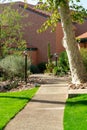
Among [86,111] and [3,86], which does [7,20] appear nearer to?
[3,86]

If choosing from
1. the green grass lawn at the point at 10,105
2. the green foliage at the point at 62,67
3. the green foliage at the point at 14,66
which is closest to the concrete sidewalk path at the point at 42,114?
the green grass lawn at the point at 10,105

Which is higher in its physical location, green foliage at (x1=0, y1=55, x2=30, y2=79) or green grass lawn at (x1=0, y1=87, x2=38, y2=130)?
green foliage at (x1=0, y1=55, x2=30, y2=79)

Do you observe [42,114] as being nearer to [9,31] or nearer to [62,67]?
[62,67]

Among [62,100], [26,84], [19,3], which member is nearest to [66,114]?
[62,100]

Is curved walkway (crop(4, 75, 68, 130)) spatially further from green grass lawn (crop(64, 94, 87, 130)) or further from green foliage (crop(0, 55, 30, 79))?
green foliage (crop(0, 55, 30, 79))

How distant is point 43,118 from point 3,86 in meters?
9.70

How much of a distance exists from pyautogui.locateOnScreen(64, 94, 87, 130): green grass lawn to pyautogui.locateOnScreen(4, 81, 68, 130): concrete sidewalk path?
17 centimetres

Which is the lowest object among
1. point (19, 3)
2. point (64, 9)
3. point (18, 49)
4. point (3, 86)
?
point (3, 86)

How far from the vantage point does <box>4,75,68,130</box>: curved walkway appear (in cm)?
924

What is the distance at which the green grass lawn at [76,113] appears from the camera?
30.2 ft

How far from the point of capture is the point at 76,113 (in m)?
10.8

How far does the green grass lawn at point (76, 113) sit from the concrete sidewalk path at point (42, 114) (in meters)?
0.17

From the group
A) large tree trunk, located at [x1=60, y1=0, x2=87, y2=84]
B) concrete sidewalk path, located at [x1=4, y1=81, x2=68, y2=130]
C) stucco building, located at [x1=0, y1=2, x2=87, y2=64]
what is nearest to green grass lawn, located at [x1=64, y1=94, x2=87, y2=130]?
concrete sidewalk path, located at [x1=4, y1=81, x2=68, y2=130]

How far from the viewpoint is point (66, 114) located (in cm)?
1070
